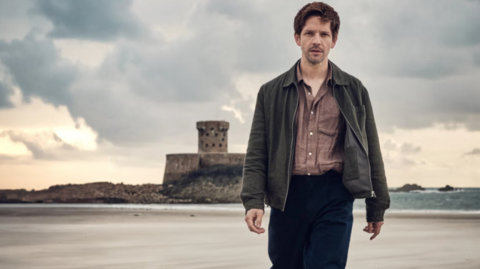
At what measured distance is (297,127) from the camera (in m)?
3.38

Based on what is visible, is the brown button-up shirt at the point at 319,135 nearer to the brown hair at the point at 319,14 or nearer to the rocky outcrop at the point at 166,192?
the brown hair at the point at 319,14

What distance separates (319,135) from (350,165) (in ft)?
0.67

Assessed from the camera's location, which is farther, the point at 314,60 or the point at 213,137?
the point at 213,137

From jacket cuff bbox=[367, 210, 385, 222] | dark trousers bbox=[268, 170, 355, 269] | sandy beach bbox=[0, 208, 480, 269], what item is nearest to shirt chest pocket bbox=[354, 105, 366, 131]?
dark trousers bbox=[268, 170, 355, 269]

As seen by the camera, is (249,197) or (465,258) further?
(465,258)

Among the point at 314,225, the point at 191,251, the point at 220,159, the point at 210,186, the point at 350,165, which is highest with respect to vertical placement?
the point at 220,159

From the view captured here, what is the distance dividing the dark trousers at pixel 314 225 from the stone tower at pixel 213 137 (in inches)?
2335

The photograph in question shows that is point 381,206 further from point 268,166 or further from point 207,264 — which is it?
point 207,264

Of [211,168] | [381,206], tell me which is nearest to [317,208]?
[381,206]

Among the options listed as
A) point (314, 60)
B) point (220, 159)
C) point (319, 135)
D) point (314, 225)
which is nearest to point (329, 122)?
point (319, 135)

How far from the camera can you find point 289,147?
3.32 m

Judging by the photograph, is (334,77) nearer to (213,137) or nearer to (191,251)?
(191,251)

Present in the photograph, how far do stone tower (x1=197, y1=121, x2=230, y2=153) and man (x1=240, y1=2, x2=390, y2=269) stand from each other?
194 ft

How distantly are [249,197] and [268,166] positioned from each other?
18 centimetres
